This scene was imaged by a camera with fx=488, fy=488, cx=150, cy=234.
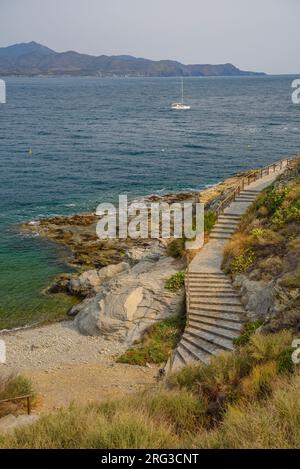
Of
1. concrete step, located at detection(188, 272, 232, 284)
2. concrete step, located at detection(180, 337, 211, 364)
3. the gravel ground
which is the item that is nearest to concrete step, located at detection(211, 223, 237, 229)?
concrete step, located at detection(188, 272, 232, 284)

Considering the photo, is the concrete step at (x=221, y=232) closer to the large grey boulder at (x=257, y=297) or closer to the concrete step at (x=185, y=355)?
the large grey boulder at (x=257, y=297)

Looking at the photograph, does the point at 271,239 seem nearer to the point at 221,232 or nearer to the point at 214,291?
the point at 214,291

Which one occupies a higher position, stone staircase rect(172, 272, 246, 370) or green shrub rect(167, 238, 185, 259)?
green shrub rect(167, 238, 185, 259)

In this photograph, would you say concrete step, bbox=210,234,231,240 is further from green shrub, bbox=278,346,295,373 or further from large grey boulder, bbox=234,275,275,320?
green shrub, bbox=278,346,295,373

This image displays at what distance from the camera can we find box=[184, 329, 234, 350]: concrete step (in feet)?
60.8

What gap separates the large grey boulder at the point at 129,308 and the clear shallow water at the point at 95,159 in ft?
13.3

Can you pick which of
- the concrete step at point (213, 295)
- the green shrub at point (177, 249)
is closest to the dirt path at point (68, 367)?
the concrete step at point (213, 295)

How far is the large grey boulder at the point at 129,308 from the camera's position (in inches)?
878

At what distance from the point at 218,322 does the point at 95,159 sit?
48.4 metres

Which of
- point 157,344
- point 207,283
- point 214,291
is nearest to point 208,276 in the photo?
point 207,283

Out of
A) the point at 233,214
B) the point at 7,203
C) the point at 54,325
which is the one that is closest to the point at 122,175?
the point at 7,203

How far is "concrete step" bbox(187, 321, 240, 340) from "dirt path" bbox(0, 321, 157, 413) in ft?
8.09

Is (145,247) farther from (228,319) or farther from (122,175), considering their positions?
(122,175)
